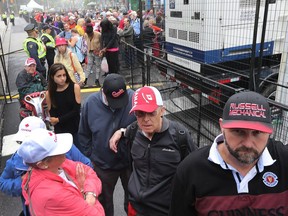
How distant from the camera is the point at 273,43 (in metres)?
6.12

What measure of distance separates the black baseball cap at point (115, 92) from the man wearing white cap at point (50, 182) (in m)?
0.70

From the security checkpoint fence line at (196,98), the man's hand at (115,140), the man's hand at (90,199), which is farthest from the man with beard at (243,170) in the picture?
the security checkpoint fence line at (196,98)

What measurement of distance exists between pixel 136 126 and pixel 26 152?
3.12 feet

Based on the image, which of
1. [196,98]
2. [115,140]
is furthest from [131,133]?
[196,98]

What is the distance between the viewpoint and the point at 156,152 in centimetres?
228

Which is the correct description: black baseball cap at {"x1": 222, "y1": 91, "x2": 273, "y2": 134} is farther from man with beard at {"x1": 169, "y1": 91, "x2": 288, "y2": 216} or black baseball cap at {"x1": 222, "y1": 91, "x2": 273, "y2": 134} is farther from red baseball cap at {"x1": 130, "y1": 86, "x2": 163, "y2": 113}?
red baseball cap at {"x1": 130, "y1": 86, "x2": 163, "y2": 113}

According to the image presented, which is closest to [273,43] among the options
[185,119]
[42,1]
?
[185,119]

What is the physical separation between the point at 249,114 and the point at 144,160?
1.05 meters

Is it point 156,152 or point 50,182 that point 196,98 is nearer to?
point 156,152

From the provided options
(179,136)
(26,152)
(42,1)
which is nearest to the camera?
(26,152)

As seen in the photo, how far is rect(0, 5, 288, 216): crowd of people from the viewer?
1.54m

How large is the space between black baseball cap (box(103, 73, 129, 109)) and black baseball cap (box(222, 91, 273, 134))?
1428 millimetres

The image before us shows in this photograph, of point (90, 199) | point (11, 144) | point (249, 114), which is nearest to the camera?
point (249, 114)

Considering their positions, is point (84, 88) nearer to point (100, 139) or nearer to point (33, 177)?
point (100, 139)
